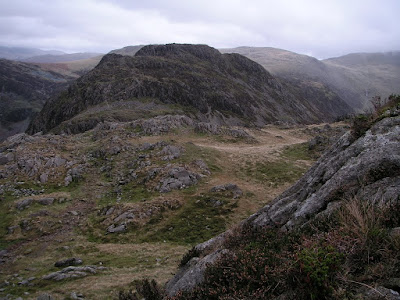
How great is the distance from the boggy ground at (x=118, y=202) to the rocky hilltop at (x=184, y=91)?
5848cm

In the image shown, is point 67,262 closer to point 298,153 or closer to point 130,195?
point 130,195

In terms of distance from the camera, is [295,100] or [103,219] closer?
[103,219]

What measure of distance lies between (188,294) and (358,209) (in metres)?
4.76

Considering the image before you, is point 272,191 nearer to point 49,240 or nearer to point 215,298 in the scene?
point 49,240

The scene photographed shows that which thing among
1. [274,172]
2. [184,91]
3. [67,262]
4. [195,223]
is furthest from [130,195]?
[184,91]

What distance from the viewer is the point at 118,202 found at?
26.7 metres

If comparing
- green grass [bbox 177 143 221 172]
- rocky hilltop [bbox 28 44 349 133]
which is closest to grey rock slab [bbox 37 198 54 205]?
green grass [bbox 177 143 221 172]

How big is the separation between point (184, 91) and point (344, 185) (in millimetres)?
128307

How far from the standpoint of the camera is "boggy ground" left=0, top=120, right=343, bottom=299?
52.7 feet

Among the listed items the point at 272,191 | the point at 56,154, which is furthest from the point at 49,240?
the point at 272,191

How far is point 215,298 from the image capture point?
6.21m

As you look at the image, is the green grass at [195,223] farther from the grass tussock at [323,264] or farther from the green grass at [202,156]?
the grass tussock at [323,264]

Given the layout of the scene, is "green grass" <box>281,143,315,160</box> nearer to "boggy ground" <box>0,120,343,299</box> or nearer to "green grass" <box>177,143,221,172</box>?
"boggy ground" <box>0,120,343,299</box>

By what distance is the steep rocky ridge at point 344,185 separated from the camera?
23.3 feet
